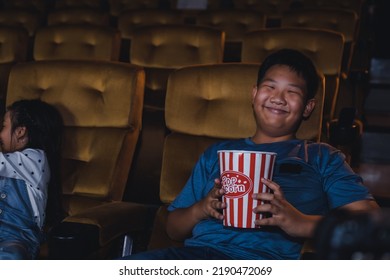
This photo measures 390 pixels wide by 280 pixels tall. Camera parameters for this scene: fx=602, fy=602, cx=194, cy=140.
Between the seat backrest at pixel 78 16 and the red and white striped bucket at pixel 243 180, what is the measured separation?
11.2 feet

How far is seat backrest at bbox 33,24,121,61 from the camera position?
10.0ft

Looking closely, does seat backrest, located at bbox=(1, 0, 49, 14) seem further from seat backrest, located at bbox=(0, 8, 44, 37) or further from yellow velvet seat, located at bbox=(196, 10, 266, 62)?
yellow velvet seat, located at bbox=(196, 10, 266, 62)

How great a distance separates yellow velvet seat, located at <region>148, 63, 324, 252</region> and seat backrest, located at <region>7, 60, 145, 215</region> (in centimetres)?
14

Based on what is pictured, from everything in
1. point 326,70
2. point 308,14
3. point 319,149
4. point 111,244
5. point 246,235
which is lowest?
point 111,244

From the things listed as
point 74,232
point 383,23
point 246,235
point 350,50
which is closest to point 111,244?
point 74,232

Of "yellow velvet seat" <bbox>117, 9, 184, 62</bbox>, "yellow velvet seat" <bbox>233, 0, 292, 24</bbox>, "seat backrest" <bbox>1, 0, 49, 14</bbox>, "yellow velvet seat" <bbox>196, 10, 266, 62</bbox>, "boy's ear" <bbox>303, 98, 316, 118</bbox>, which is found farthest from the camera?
"seat backrest" <bbox>1, 0, 49, 14</bbox>

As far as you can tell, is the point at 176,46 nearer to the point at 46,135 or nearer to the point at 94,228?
the point at 46,135

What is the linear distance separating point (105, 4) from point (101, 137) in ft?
12.6

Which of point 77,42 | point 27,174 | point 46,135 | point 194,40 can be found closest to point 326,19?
point 194,40

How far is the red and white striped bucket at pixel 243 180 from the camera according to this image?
1105 mm

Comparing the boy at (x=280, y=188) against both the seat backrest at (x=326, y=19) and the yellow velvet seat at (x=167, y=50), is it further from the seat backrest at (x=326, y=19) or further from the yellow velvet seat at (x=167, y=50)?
the seat backrest at (x=326, y=19)

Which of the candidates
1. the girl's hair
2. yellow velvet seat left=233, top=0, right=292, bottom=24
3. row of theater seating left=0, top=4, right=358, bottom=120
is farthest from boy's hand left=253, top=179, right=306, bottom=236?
yellow velvet seat left=233, top=0, right=292, bottom=24

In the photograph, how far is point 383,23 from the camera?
16.6 feet
